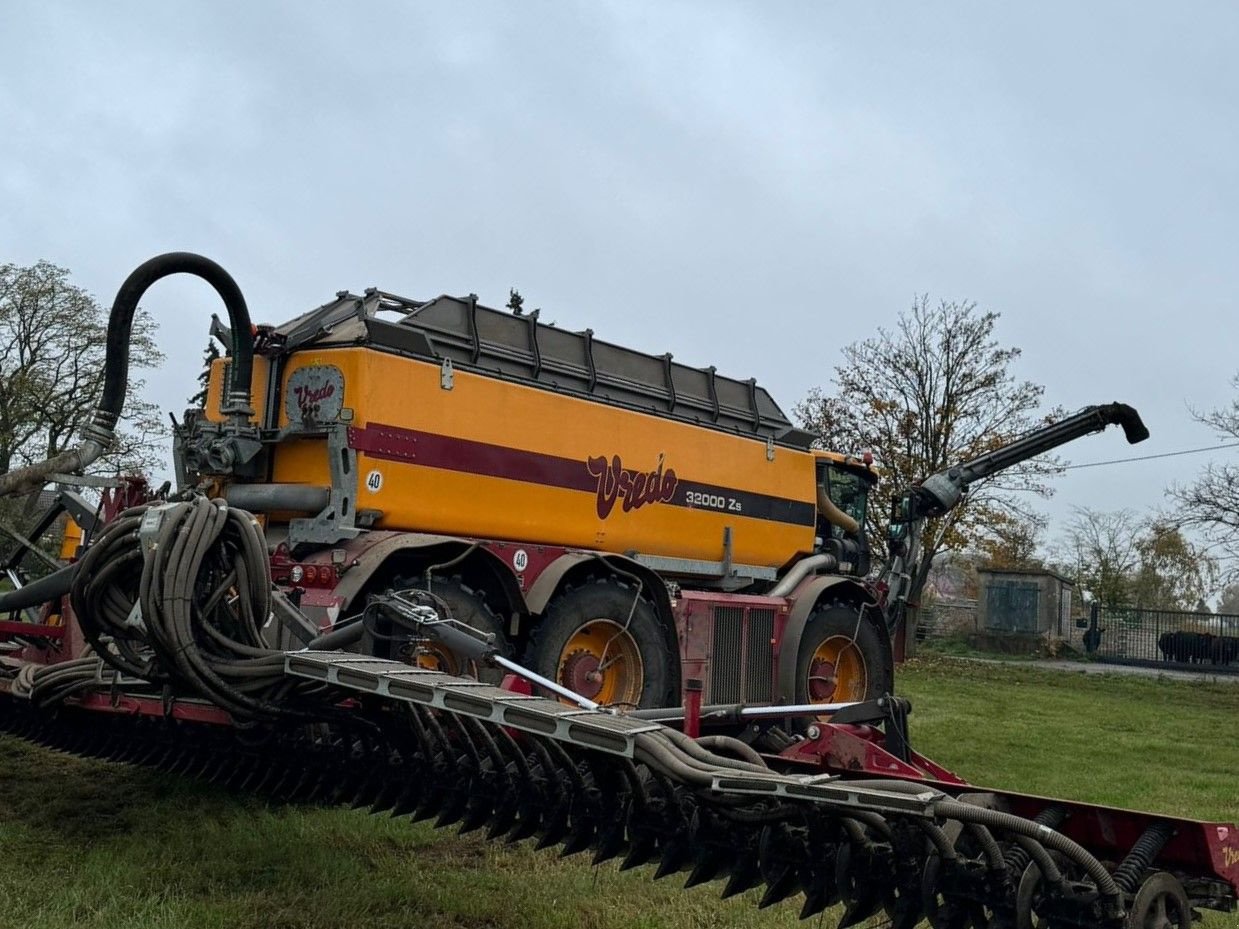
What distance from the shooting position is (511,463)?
706 cm

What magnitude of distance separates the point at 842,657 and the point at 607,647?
261cm

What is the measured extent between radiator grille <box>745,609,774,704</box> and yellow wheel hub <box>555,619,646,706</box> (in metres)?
1.09

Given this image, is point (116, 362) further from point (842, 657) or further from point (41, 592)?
point (842, 657)

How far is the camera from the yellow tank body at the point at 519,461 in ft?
21.2

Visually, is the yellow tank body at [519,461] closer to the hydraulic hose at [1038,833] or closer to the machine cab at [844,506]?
the machine cab at [844,506]

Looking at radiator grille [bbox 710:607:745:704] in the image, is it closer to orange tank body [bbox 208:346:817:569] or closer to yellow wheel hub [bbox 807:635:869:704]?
orange tank body [bbox 208:346:817:569]

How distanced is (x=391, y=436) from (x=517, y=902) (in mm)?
2708

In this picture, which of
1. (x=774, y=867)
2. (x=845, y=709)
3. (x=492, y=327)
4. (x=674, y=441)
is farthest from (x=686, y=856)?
(x=674, y=441)

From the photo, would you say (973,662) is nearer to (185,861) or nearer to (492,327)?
(492,327)

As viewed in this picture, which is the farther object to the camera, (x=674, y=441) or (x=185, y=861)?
(x=674, y=441)

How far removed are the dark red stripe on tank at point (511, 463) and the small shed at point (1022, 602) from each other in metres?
20.8

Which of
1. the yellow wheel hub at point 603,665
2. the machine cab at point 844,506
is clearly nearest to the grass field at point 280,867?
the yellow wheel hub at point 603,665

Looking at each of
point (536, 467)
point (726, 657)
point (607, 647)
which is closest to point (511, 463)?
point (536, 467)

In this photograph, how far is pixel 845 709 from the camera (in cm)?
586
